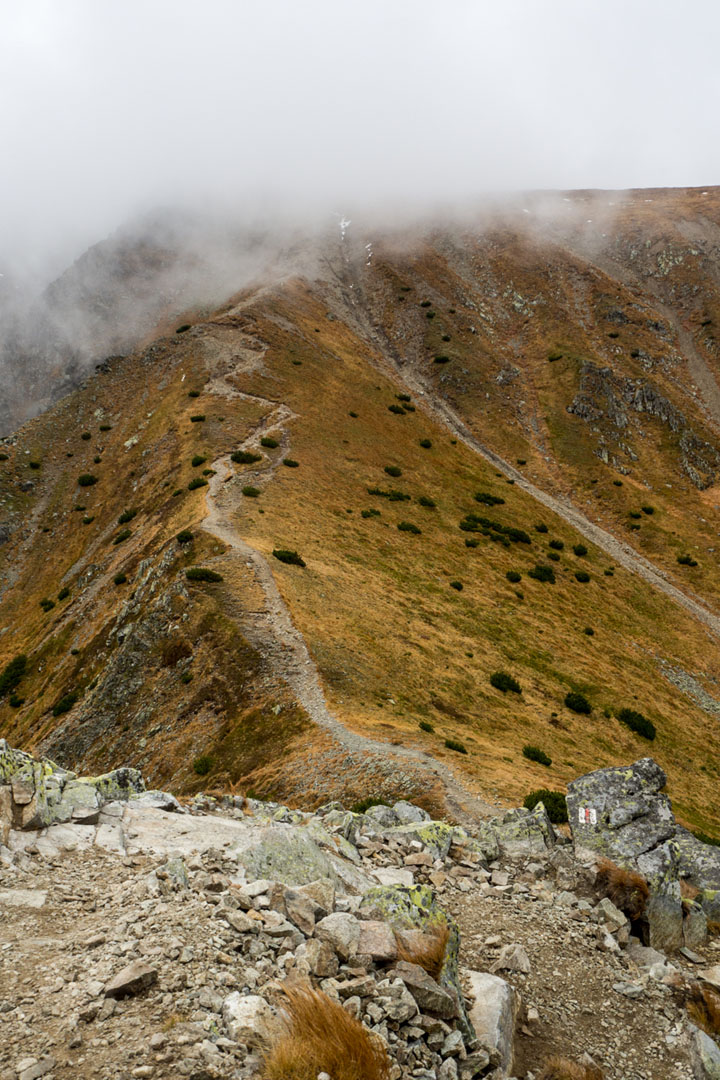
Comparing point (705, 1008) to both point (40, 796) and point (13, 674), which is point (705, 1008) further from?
point (13, 674)

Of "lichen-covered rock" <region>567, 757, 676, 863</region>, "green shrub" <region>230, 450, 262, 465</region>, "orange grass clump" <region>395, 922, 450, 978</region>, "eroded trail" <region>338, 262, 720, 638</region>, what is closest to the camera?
"orange grass clump" <region>395, 922, 450, 978</region>

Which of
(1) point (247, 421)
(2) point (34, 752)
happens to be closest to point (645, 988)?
(2) point (34, 752)

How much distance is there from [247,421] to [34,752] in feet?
145

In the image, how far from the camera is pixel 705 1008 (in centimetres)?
1126

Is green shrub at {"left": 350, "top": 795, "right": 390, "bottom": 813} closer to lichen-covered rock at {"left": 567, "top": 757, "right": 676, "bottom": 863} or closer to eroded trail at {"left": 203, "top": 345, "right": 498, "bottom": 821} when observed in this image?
eroded trail at {"left": 203, "top": 345, "right": 498, "bottom": 821}

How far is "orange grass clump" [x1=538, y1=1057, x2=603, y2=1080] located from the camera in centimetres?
901

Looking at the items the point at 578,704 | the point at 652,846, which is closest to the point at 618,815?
the point at 652,846

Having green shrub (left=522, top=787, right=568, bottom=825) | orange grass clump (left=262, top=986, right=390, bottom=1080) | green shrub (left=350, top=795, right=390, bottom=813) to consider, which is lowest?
green shrub (left=522, top=787, right=568, bottom=825)

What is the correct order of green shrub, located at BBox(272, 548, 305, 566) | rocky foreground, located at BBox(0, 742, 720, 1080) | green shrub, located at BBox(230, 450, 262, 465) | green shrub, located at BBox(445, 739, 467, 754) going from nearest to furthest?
rocky foreground, located at BBox(0, 742, 720, 1080) < green shrub, located at BBox(445, 739, 467, 754) < green shrub, located at BBox(272, 548, 305, 566) < green shrub, located at BBox(230, 450, 262, 465)

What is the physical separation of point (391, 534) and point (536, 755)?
28.3 m

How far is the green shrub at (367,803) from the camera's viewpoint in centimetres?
1983

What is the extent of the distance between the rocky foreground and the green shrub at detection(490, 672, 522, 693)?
62.1ft

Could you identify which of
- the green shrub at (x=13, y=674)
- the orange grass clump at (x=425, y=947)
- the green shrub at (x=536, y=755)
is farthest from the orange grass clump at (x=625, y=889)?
the green shrub at (x=13, y=674)

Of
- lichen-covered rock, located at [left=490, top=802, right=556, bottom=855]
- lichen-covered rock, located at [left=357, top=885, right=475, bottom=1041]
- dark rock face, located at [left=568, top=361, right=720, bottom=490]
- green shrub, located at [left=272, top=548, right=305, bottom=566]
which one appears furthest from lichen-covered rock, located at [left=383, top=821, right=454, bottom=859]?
dark rock face, located at [left=568, top=361, right=720, bottom=490]
